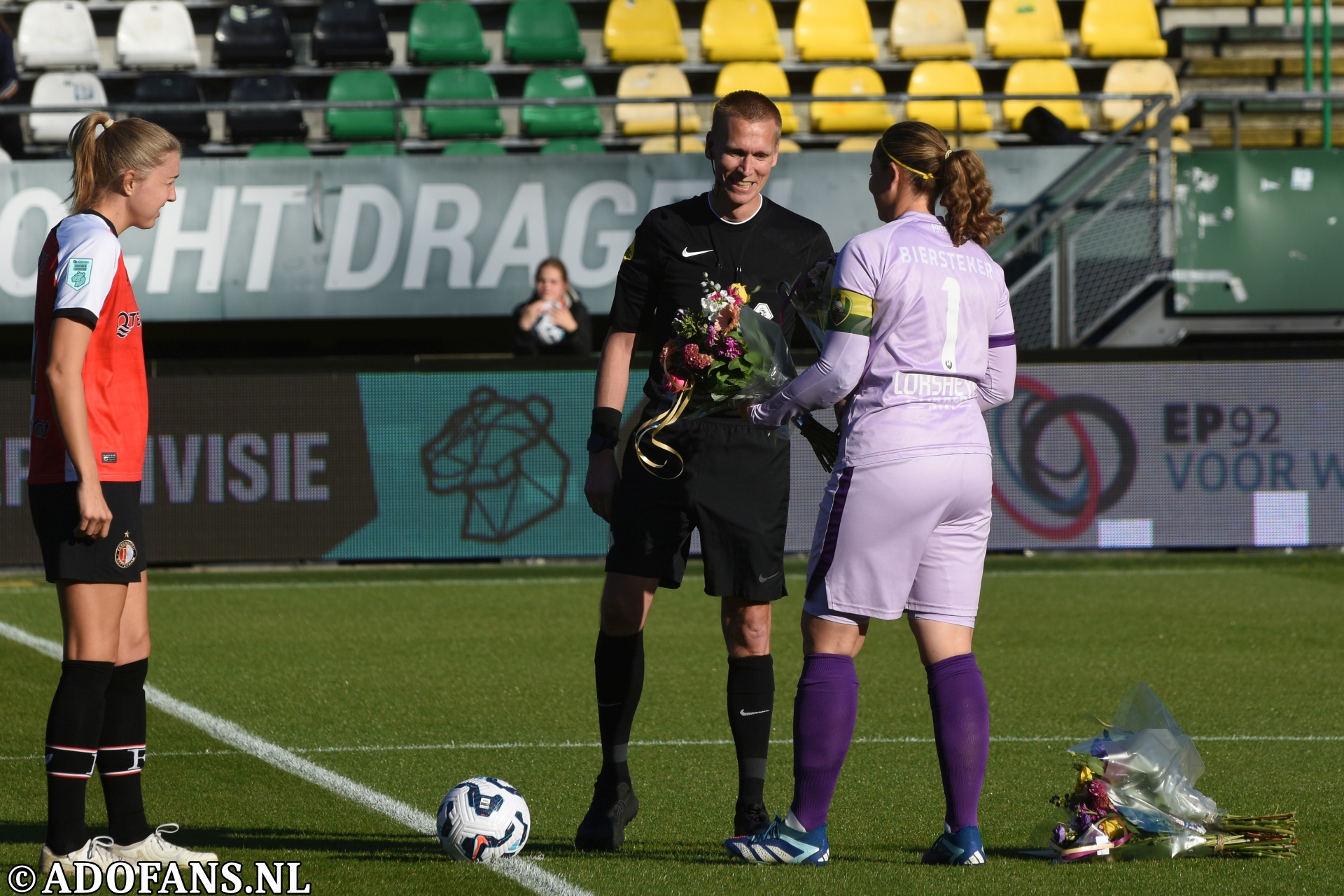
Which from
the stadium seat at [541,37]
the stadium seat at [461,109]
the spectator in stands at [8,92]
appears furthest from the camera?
the stadium seat at [541,37]

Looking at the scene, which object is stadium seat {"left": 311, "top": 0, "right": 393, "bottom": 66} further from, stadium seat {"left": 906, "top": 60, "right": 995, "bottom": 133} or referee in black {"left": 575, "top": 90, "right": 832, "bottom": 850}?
referee in black {"left": 575, "top": 90, "right": 832, "bottom": 850}

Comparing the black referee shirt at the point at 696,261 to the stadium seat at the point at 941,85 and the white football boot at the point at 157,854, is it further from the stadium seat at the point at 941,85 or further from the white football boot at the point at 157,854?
the stadium seat at the point at 941,85

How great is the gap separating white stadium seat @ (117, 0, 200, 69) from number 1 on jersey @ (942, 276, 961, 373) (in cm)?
1600

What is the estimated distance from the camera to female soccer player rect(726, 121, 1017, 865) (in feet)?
13.6

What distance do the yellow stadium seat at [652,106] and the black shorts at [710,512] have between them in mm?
12890

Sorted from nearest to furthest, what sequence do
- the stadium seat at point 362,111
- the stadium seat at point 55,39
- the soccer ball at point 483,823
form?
1. the soccer ball at point 483,823
2. the stadium seat at point 362,111
3. the stadium seat at point 55,39

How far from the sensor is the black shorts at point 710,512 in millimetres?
4602

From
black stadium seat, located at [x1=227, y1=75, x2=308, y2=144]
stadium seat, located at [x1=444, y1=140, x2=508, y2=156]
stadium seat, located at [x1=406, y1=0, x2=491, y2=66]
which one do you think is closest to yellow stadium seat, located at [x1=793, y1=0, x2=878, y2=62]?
stadium seat, located at [x1=406, y1=0, x2=491, y2=66]

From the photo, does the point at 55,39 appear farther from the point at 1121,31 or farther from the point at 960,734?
the point at 960,734

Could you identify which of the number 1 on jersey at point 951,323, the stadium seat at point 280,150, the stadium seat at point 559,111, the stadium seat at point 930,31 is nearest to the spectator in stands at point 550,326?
the stadium seat at point 559,111

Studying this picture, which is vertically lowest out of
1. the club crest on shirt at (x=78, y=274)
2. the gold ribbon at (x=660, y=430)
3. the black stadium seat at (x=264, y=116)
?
the gold ribbon at (x=660, y=430)

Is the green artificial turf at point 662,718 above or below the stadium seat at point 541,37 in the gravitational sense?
below

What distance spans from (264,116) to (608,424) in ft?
45.5

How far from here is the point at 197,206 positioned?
1552cm
